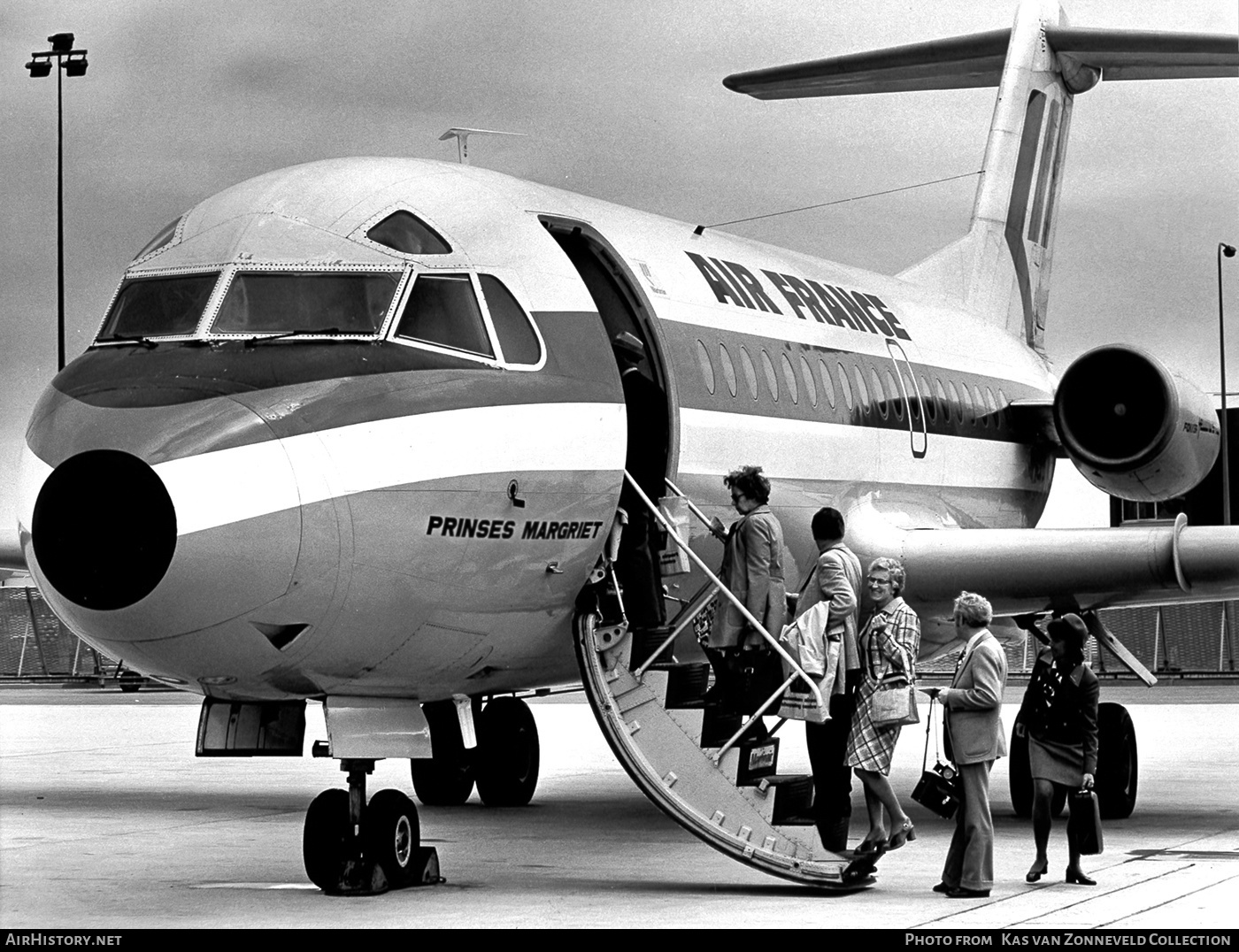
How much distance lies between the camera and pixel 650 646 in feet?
40.7

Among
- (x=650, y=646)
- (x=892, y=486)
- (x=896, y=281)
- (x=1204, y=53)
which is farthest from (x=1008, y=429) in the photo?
(x=650, y=646)

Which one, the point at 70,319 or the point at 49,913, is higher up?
the point at 70,319

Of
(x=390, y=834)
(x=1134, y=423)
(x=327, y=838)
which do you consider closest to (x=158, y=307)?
(x=327, y=838)

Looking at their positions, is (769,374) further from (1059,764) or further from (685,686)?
(1059,764)

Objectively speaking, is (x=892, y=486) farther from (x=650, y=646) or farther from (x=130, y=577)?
(x=130, y=577)

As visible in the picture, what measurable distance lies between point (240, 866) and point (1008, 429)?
1019 cm

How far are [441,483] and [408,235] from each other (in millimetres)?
1612

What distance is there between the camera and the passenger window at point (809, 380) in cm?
1549

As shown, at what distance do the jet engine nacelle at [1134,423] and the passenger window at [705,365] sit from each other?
5.22 metres

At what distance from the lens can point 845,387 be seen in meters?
16.2

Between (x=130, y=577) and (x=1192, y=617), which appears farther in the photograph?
(x=1192, y=617)

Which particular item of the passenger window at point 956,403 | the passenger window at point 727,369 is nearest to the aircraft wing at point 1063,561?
the passenger window at point 727,369
